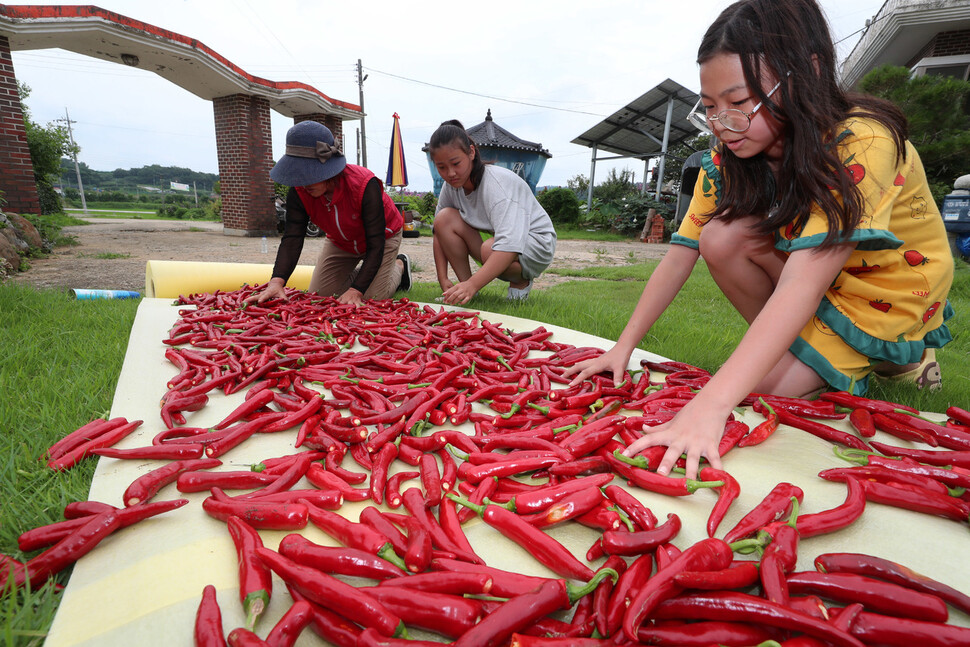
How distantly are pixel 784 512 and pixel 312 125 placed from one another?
16.0 feet

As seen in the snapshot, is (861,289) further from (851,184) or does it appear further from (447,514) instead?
(447,514)

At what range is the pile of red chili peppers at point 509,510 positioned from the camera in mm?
1253

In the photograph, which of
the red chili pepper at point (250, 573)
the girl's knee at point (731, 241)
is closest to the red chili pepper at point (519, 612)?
the red chili pepper at point (250, 573)

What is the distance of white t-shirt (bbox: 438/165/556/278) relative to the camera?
16.8 ft

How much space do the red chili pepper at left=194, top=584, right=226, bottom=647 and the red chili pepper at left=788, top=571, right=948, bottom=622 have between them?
149cm

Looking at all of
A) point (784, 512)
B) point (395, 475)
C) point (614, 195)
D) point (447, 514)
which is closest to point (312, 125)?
point (395, 475)

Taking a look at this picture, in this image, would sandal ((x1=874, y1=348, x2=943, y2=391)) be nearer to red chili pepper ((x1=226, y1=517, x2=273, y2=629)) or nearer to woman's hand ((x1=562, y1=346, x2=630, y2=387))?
woman's hand ((x1=562, y1=346, x2=630, y2=387))

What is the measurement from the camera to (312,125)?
483cm

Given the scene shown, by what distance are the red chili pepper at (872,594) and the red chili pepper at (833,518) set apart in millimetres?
216

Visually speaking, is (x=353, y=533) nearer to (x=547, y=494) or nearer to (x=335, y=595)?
(x=335, y=595)

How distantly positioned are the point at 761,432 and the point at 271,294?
14.6 ft

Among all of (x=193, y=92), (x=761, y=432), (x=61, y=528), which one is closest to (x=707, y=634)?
(x=761, y=432)

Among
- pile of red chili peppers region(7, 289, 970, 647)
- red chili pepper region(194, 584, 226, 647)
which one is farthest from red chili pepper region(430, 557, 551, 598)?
red chili pepper region(194, 584, 226, 647)

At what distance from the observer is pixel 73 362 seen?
3.37m
